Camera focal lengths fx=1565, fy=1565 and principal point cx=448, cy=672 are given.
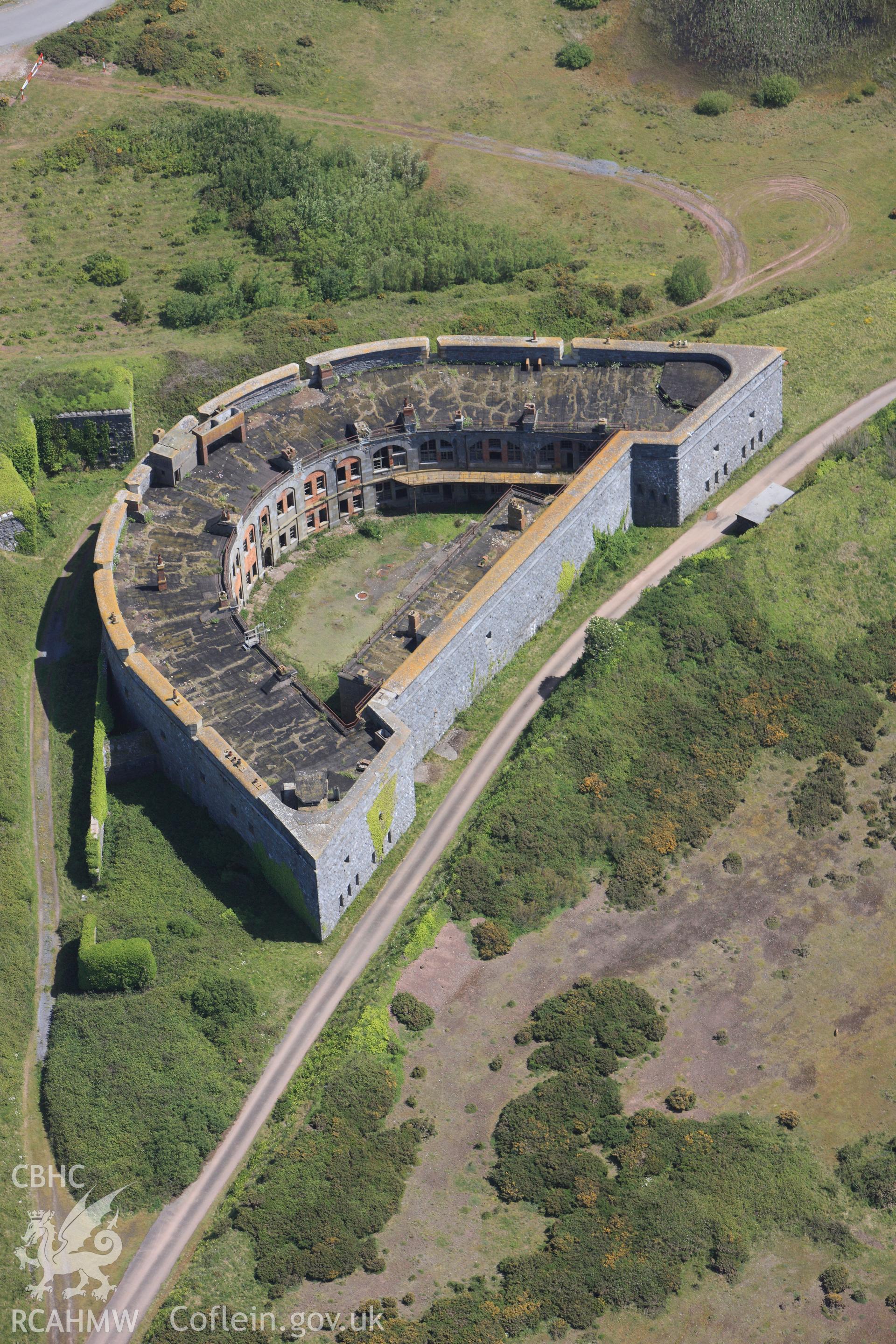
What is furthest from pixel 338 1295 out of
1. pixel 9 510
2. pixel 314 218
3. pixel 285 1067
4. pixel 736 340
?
pixel 314 218

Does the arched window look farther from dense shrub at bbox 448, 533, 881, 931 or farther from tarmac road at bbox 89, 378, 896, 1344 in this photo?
dense shrub at bbox 448, 533, 881, 931

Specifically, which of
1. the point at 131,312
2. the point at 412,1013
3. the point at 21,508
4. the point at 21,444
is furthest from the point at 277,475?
the point at 412,1013

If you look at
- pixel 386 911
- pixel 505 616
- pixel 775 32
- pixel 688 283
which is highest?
pixel 775 32

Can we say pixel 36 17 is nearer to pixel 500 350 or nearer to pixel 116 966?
pixel 500 350

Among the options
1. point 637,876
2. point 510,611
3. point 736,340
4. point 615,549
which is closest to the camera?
point 637,876

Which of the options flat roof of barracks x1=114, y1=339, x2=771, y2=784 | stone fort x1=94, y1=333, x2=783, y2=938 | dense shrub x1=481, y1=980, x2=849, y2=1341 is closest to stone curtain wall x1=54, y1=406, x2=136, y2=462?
stone fort x1=94, y1=333, x2=783, y2=938

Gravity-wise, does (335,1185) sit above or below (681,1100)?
below

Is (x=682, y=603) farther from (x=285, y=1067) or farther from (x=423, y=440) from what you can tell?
(x=285, y=1067)
